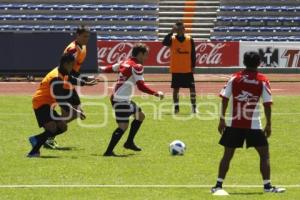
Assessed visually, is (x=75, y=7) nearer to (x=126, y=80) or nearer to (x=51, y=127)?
(x=126, y=80)

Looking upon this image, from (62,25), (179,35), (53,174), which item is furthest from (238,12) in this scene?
(53,174)

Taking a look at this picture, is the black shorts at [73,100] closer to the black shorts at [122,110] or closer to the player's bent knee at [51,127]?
the player's bent knee at [51,127]

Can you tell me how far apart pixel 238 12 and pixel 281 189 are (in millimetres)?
33390

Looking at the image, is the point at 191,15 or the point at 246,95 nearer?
the point at 246,95

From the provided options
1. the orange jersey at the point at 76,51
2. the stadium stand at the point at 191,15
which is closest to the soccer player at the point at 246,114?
the orange jersey at the point at 76,51

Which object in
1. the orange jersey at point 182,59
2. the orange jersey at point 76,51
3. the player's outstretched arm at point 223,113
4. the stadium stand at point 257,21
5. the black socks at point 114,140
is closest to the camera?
the player's outstretched arm at point 223,113

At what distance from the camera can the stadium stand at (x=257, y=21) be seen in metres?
41.9

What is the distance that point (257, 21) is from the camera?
140 feet

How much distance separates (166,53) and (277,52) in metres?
4.90

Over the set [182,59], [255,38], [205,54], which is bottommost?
[205,54]

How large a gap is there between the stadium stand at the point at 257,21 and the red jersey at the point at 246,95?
31241mm

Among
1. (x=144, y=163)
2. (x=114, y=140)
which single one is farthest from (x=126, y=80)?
(x=144, y=163)

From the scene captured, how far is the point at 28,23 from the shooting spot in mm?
42625

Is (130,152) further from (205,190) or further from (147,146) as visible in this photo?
(205,190)
